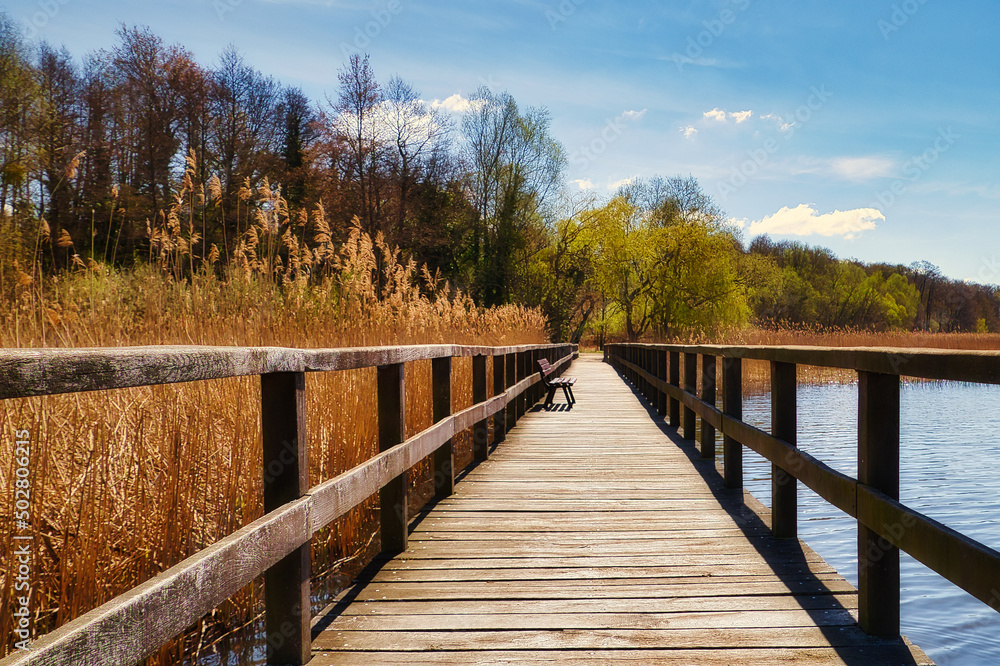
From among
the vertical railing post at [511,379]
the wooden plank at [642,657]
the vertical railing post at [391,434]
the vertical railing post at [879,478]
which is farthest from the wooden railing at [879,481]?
the vertical railing post at [511,379]

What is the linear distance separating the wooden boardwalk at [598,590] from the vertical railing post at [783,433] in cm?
12

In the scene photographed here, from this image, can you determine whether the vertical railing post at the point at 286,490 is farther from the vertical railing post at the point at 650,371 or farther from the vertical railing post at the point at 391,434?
the vertical railing post at the point at 650,371

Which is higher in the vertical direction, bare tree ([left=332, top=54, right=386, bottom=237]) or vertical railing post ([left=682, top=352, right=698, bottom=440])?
bare tree ([left=332, top=54, right=386, bottom=237])

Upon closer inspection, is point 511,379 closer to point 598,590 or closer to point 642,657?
point 598,590

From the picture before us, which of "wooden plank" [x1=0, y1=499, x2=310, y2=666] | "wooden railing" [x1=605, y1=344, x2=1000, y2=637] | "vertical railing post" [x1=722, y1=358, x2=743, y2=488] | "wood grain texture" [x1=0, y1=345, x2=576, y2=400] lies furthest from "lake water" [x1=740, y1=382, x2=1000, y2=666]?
"wood grain texture" [x1=0, y1=345, x2=576, y2=400]

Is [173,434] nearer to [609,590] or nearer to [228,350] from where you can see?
[228,350]

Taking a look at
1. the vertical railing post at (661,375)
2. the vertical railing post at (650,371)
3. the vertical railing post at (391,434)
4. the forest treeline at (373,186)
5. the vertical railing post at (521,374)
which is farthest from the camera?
the forest treeline at (373,186)

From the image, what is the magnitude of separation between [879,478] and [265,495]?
2035 millimetres

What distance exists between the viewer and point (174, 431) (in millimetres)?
2971

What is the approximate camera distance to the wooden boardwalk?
7.75 feet

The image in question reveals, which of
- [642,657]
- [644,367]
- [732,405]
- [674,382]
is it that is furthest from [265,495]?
[644,367]

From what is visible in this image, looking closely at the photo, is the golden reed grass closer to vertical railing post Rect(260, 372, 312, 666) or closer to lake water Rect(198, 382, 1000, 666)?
lake water Rect(198, 382, 1000, 666)

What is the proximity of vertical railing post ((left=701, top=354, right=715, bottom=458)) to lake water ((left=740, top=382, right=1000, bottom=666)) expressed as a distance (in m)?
1.03

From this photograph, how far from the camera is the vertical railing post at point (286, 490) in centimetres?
210
